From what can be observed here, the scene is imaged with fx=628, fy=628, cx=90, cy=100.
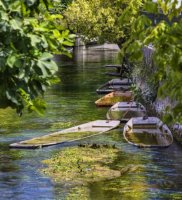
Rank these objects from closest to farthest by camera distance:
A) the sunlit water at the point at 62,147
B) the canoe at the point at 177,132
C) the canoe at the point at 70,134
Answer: the sunlit water at the point at 62,147
the canoe at the point at 70,134
the canoe at the point at 177,132

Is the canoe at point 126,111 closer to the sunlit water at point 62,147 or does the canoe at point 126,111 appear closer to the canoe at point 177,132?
the sunlit water at point 62,147

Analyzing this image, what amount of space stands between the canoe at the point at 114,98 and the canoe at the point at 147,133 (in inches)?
385

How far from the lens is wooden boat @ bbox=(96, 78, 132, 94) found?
46531mm

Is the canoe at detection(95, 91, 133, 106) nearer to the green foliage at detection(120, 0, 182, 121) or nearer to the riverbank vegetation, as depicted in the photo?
the riverbank vegetation

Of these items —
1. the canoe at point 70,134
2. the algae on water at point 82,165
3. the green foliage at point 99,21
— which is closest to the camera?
the algae on water at point 82,165

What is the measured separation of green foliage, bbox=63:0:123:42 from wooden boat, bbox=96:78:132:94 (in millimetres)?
8708

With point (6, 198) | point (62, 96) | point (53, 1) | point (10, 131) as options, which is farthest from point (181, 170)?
point (62, 96)

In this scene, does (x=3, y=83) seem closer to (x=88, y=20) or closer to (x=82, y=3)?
(x=88, y=20)

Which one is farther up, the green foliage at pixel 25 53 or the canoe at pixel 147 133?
the green foliage at pixel 25 53

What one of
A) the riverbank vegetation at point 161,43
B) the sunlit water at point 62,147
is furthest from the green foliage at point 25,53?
the sunlit water at point 62,147

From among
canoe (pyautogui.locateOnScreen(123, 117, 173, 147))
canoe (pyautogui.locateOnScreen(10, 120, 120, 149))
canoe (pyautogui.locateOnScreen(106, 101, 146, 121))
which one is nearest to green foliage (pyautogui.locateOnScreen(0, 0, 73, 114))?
canoe (pyautogui.locateOnScreen(10, 120, 120, 149))

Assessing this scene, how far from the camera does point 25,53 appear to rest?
18.9ft

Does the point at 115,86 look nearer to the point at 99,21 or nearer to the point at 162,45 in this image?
the point at 99,21

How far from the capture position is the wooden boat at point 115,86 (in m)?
46.5
